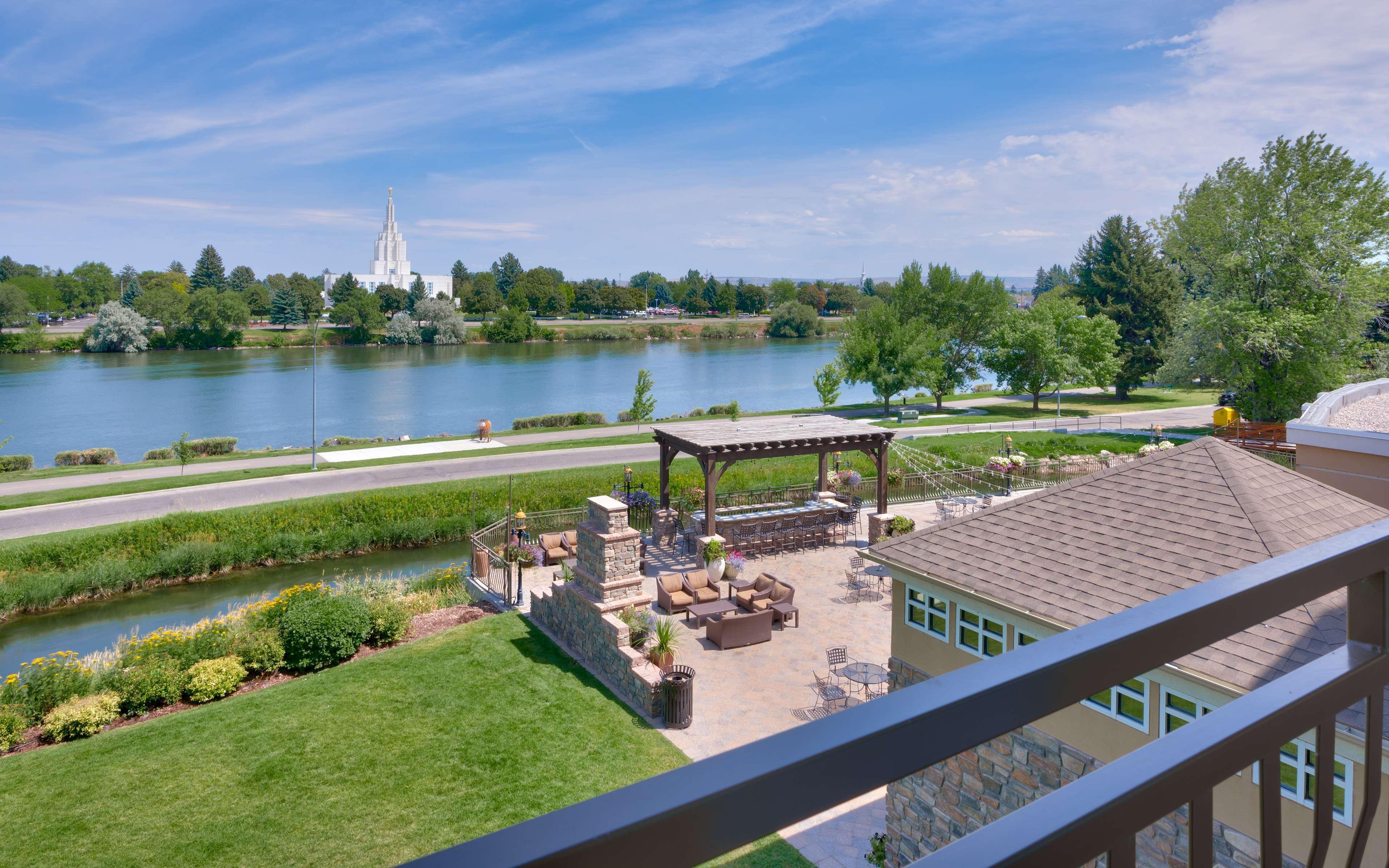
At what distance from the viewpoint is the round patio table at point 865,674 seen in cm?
1277

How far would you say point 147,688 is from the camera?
530 inches

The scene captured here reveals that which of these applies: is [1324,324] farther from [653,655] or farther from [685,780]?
[685,780]

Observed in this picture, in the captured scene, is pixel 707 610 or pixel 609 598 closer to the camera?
pixel 609 598

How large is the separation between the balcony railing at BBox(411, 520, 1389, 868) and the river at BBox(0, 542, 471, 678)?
20.6 m

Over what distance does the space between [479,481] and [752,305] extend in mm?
126018

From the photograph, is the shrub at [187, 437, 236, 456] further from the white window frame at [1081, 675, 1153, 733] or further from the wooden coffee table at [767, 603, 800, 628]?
the white window frame at [1081, 675, 1153, 733]

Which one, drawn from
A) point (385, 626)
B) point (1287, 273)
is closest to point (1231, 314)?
point (1287, 273)

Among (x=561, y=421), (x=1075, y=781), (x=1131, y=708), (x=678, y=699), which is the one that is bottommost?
(x=678, y=699)

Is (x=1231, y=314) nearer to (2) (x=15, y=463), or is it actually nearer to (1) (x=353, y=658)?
(1) (x=353, y=658)

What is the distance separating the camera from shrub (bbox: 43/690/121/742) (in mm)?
12469

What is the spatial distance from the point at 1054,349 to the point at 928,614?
129ft

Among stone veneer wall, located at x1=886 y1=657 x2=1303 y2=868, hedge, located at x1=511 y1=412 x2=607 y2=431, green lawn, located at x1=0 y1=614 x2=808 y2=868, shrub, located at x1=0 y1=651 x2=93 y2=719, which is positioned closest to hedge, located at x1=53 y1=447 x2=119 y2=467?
hedge, located at x1=511 y1=412 x2=607 y2=431

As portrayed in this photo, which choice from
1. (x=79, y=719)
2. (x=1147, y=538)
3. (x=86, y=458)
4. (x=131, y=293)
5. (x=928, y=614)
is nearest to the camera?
(x=1147, y=538)

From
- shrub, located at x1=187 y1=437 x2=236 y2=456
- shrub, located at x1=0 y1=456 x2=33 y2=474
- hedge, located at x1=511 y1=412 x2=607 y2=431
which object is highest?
hedge, located at x1=511 y1=412 x2=607 y2=431
